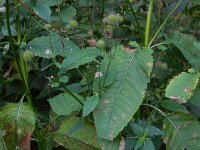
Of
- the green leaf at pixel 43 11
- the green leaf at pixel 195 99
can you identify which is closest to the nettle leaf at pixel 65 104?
the green leaf at pixel 43 11

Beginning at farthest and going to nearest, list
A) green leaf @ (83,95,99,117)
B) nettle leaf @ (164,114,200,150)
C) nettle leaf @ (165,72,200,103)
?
nettle leaf @ (164,114,200,150), nettle leaf @ (165,72,200,103), green leaf @ (83,95,99,117)

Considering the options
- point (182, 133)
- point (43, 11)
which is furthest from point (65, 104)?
point (182, 133)

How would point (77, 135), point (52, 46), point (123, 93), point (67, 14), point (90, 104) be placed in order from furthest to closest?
point (67, 14), point (52, 46), point (77, 135), point (123, 93), point (90, 104)

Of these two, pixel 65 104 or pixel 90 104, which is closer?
pixel 90 104

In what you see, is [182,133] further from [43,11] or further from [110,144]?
[43,11]

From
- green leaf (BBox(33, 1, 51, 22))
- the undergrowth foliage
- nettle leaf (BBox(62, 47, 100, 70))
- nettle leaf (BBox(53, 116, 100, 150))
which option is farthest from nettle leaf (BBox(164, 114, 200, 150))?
Answer: green leaf (BBox(33, 1, 51, 22))

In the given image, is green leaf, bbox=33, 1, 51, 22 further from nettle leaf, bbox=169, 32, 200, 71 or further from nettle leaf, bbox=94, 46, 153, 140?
nettle leaf, bbox=169, 32, 200, 71

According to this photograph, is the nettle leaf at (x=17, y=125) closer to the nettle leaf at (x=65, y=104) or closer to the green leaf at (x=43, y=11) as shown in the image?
the nettle leaf at (x=65, y=104)
